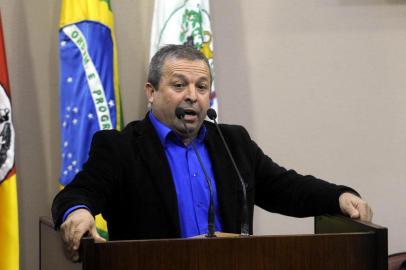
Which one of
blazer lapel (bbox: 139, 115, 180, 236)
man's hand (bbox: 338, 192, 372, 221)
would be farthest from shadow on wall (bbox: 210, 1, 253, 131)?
man's hand (bbox: 338, 192, 372, 221)

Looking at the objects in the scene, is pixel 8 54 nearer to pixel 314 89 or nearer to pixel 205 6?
pixel 205 6

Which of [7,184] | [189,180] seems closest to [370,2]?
[189,180]

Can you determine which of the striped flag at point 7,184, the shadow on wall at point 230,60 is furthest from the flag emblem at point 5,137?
the shadow on wall at point 230,60

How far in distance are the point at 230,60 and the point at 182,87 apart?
156 centimetres

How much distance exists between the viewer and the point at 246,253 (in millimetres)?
1878

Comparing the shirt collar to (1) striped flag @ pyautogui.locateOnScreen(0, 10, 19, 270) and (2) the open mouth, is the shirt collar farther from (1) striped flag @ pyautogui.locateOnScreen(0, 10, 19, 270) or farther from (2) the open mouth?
(1) striped flag @ pyautogui.locateOnScreen(0, 10, 19, 270)

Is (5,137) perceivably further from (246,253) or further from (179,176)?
(246,253)

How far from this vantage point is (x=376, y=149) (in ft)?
14.2

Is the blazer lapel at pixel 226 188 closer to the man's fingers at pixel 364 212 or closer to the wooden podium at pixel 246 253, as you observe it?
the man's fingers at pixel 364 212

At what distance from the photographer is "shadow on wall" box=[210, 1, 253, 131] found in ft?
13.6

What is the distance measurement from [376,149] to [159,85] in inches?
82.3

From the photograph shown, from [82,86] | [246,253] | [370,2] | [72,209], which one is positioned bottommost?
[246,253]

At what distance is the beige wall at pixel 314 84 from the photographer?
163 inches

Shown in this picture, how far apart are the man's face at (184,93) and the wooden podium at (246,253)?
2.41 ft
